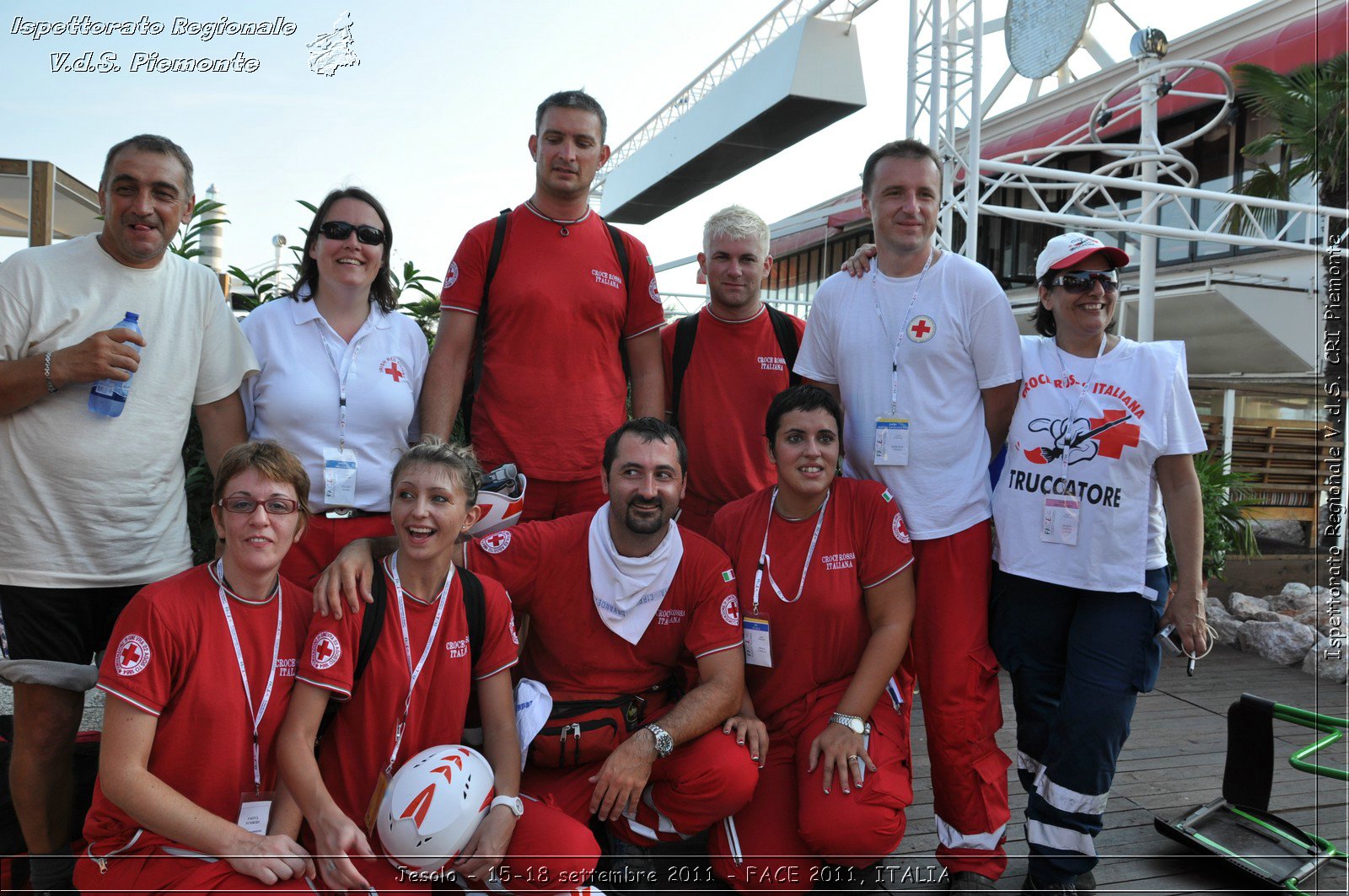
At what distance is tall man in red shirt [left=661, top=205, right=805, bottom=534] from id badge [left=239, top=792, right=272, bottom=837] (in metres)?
2.21

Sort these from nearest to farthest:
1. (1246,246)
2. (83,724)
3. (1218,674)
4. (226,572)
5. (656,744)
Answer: (226,572), (656,744), (83,724), (1218,674), (1246,246)

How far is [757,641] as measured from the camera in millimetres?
3430

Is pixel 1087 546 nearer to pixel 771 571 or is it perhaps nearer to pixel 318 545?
pixel 771 571

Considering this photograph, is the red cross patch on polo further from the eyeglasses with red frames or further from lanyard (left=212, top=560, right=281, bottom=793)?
lanyard (left=212, top=560, right=281, bottom=793)

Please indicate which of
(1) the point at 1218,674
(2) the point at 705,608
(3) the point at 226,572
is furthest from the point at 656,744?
(1) the point at 1218,674

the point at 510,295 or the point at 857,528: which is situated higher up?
the point at 510,295

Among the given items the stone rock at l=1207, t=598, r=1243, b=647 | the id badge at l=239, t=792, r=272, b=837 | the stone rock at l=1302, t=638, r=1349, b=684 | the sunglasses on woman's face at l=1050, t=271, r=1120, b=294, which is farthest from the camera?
the stone rock at l=1207, t=598, r=1243, b=647

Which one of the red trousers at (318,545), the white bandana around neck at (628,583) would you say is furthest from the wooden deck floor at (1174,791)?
the red trousers at (318,545)

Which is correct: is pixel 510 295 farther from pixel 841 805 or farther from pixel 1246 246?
pixel 1246 246

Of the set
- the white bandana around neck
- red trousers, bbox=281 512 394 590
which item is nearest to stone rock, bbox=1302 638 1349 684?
the white bandana around neck

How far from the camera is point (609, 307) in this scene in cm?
378

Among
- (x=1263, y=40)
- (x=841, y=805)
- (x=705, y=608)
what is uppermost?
(x=1263, y=40)

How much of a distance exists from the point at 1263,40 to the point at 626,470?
51.3 feet

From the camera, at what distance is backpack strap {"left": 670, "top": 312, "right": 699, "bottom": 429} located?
4.23 metres
